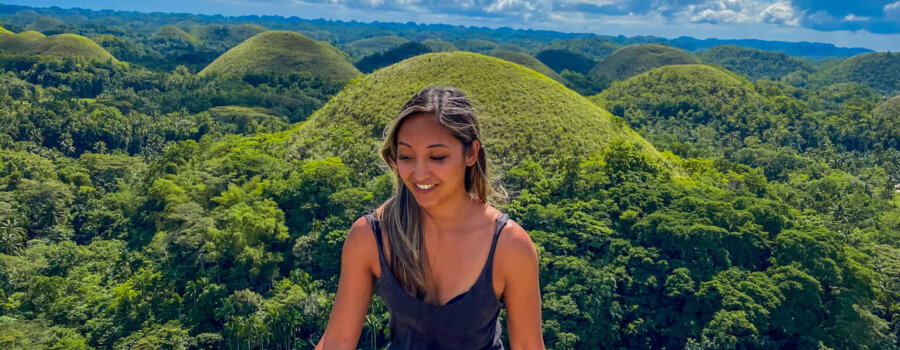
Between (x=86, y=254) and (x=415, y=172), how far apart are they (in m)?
31.8

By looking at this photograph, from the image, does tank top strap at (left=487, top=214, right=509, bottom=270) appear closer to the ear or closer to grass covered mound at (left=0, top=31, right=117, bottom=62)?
the ear

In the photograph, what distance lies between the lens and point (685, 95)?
75.1 m

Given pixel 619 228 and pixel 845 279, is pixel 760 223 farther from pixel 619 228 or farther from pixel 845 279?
pixel 619 228

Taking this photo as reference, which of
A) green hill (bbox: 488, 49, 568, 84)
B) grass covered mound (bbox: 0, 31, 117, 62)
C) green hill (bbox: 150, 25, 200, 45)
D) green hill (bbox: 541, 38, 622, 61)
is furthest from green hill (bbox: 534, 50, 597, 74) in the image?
green hill (bbox: 150, 25, 200, 45)

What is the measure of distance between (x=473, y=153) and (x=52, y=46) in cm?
11205

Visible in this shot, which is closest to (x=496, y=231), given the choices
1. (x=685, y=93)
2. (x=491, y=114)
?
(x=491, y=114)

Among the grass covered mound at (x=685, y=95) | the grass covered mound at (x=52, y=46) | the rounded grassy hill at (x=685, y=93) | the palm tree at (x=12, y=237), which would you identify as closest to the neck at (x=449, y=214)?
the palm tree at (x=12, y=237)

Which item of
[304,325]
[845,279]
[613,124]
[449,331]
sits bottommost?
[304,325]

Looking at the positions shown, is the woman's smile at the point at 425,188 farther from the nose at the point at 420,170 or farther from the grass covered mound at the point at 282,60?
the grass covered mound at the point at 282,60

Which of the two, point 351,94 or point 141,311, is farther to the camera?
point 351,94

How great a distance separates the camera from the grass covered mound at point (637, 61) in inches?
4469

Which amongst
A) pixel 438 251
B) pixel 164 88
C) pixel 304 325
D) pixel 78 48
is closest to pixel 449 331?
pixel 438 251

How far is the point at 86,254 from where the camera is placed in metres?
28.4

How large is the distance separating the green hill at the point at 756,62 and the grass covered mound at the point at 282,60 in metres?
98.8
